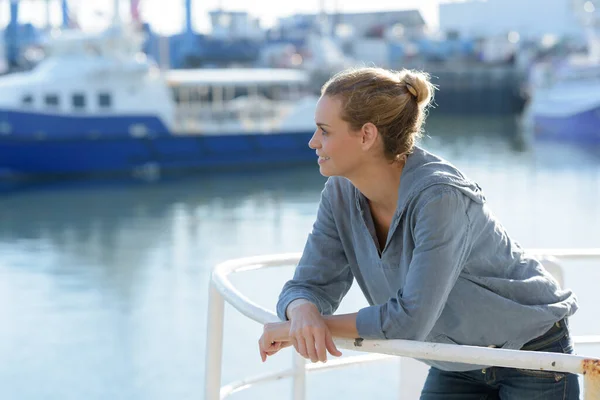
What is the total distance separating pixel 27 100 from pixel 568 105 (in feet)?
52.1

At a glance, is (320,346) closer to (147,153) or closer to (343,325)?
(343,325)

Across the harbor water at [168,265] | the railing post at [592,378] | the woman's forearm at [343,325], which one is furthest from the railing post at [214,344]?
the harbor water at [168,265]

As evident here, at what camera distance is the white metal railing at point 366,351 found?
3.46ft

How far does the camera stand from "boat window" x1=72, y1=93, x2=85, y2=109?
16.8 metres

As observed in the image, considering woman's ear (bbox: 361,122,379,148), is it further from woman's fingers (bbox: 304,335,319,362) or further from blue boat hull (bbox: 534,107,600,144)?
blue boat hull (bbox: 534,107,600,144)

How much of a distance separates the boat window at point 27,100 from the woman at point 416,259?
53.2 feet

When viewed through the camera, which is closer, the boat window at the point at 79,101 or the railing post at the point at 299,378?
the railing post at the point at 299,378

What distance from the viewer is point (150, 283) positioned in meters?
8.74

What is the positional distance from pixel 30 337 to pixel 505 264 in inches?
239

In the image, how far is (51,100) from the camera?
55.2 ft

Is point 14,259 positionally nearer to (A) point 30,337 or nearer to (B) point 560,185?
(A) point 30,337

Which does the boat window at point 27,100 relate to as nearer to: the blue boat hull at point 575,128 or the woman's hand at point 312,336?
the blue boat hull at point 575,128

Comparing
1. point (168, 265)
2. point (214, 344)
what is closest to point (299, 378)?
point (214, 344)

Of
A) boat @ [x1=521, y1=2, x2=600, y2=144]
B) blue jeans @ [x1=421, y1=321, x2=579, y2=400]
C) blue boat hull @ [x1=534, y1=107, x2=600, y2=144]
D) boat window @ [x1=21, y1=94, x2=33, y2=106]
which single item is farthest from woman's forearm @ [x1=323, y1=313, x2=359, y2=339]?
blue boat hull @ [x1=534, y1=107, x2=600, y2=144]
